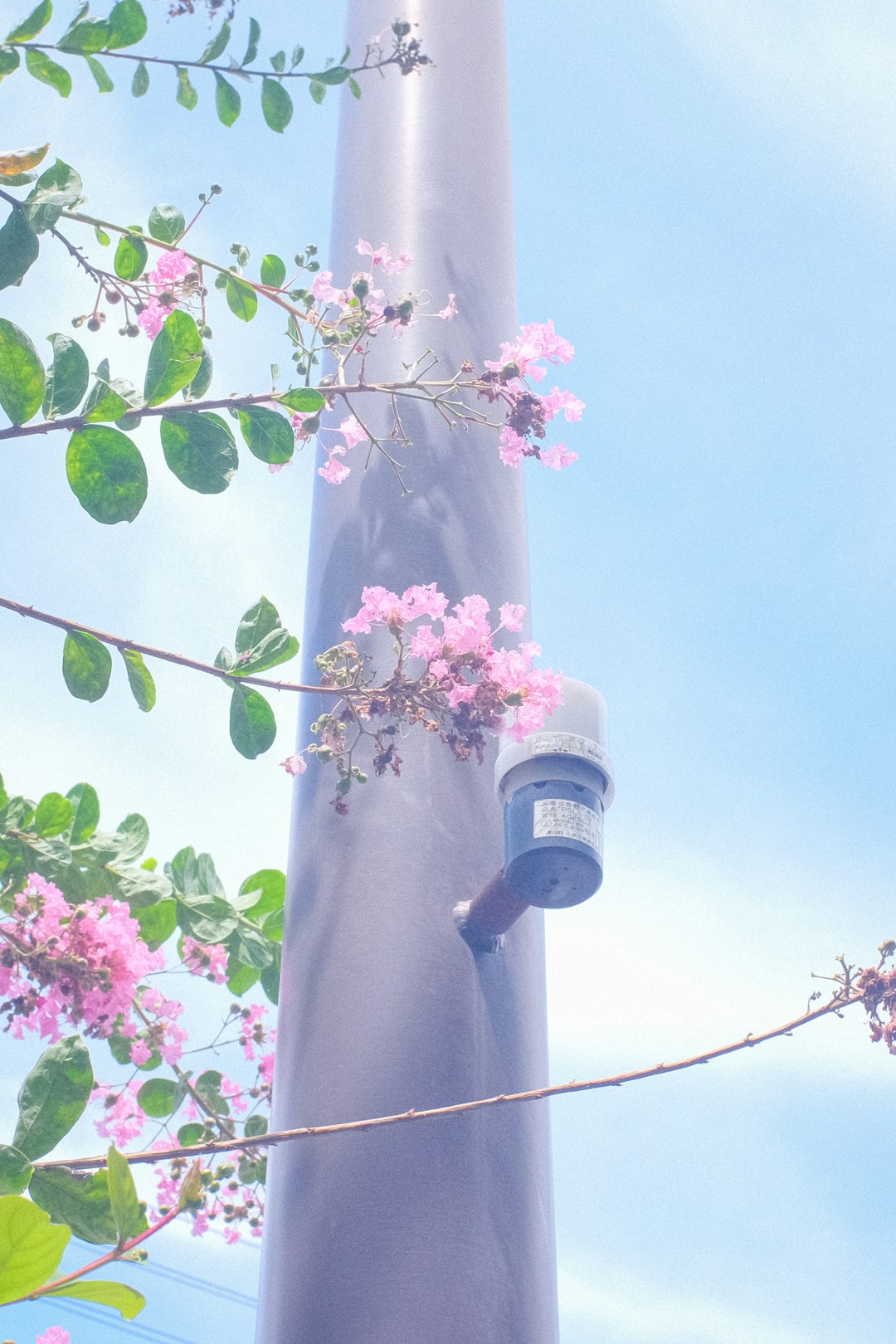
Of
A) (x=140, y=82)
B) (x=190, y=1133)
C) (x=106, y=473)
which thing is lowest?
(x=190, y=1133)

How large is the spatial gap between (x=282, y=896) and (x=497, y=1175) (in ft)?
1.87

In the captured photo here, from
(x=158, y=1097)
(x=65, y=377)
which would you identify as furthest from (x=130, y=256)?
(x=158, y=1097)

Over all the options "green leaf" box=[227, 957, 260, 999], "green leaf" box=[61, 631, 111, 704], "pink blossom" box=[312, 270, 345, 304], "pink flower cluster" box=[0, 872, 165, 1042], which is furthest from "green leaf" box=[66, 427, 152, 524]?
"green leaf" box=[227, 957, 260, 999]

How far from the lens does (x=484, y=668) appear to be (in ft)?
4.23

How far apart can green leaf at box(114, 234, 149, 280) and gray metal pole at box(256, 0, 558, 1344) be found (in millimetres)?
390

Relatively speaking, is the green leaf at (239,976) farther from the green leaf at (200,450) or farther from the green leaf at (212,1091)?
the green leaf at (200,450)

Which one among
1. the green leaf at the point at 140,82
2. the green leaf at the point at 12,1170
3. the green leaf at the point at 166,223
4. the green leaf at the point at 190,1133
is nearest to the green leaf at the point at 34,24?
the green leaf at the point at 140,82

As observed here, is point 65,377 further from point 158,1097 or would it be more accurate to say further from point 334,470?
point 158,1097

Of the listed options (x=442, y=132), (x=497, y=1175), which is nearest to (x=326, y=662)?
(x=497, y=1175)

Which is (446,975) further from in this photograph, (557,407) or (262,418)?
(557,407)

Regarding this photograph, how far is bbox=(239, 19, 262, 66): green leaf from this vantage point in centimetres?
149

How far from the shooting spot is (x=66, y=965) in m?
1.26

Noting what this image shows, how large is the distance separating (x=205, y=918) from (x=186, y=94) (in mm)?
1059

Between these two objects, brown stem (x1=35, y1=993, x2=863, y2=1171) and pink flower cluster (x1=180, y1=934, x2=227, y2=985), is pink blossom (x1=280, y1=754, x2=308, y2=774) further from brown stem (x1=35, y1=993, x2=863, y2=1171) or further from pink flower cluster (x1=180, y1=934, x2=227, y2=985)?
brown stem (x1=35, y1=993, x2=863, y2=1171)
